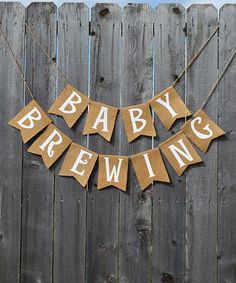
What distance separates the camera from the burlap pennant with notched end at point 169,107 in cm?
295

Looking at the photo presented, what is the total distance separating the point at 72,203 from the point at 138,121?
0.60 metres

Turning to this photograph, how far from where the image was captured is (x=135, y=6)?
301 cm

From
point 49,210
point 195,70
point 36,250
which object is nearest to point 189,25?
point 195,70

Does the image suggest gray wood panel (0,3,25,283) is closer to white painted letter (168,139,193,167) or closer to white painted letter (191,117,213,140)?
white painted letter (168,139,193,167)

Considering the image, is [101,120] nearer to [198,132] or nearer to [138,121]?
[138,121]

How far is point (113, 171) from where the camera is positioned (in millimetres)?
2932

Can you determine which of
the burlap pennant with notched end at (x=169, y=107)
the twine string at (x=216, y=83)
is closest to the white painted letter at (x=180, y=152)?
the burlap pennant with notched end at (x=169, y=107)

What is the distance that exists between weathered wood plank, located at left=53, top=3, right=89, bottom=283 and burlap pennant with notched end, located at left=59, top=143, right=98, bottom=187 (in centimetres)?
3

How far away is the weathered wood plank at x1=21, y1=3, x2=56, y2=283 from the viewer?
297 cm

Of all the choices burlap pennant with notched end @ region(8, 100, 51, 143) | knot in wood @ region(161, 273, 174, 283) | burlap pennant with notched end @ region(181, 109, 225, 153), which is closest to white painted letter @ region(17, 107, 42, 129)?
burlap pennant with notched end @ region(8, 100, 51, 143)

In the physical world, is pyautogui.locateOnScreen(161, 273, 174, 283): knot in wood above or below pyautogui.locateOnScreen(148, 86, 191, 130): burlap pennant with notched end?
below

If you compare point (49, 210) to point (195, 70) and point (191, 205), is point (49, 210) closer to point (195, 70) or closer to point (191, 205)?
point (191, 205)

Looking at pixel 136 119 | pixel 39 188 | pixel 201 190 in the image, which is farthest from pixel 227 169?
pixel 39 188

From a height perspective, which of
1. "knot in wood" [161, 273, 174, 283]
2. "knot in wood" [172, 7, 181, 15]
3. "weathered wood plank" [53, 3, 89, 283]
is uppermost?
"knot in wood" [172, 7, 181, 15]
